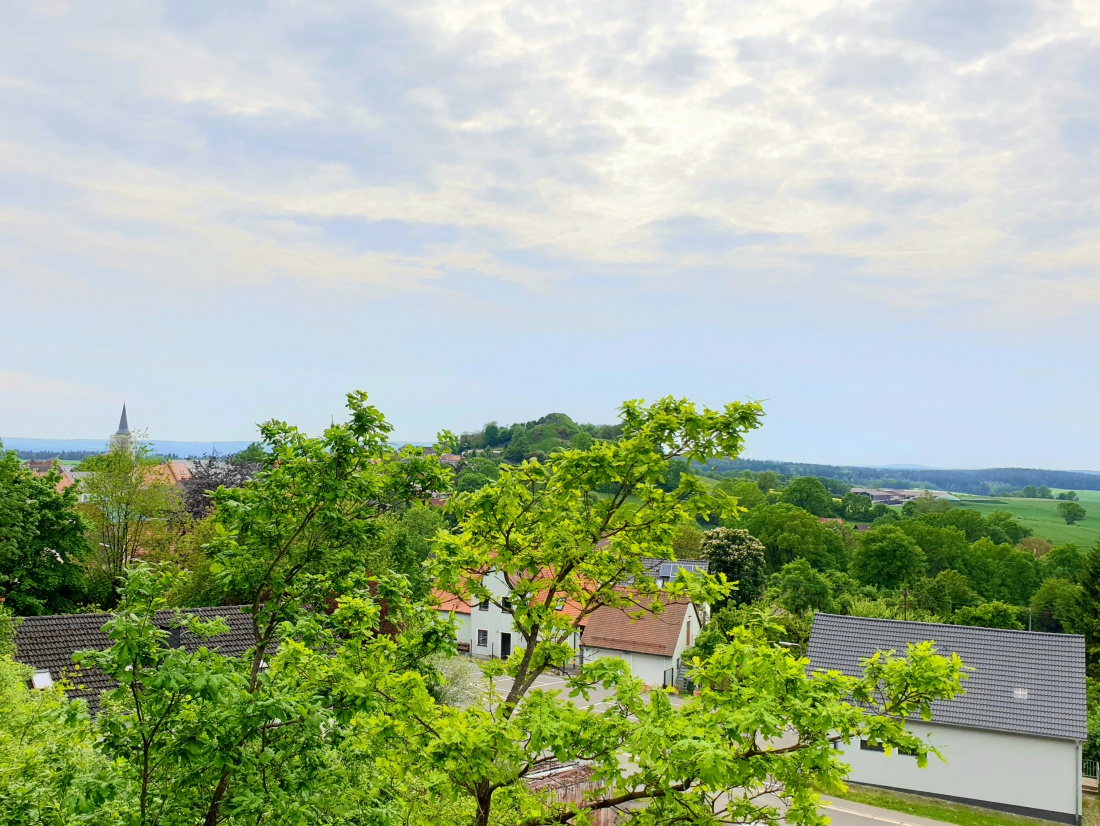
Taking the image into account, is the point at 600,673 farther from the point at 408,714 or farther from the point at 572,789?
the point at 572,789

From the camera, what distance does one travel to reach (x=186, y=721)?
5641mm

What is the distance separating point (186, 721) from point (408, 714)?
5.77 ft

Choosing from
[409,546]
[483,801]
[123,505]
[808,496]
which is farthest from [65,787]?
[808,496]

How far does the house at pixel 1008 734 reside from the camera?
24.2 metres

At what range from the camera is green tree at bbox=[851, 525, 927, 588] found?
2443 inches

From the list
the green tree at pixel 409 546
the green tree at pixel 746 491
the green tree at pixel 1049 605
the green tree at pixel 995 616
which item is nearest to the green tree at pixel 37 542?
the green tree at pixel 409 546

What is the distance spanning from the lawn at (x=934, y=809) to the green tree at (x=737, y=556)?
86.0ft

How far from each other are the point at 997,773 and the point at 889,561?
3977cm

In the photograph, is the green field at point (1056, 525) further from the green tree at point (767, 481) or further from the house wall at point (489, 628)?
the house wall at point (489, 628)

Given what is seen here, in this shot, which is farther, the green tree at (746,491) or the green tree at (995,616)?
the green tree at (746,491)

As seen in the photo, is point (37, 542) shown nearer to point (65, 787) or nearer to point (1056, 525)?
point (65, 787)

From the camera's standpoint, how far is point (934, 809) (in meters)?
24.4

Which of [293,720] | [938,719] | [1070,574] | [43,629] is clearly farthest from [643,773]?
[1070,574]

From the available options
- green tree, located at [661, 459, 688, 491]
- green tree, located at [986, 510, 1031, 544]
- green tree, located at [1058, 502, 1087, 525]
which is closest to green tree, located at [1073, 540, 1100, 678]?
green tree, located at [661, 459, 688, 491]
